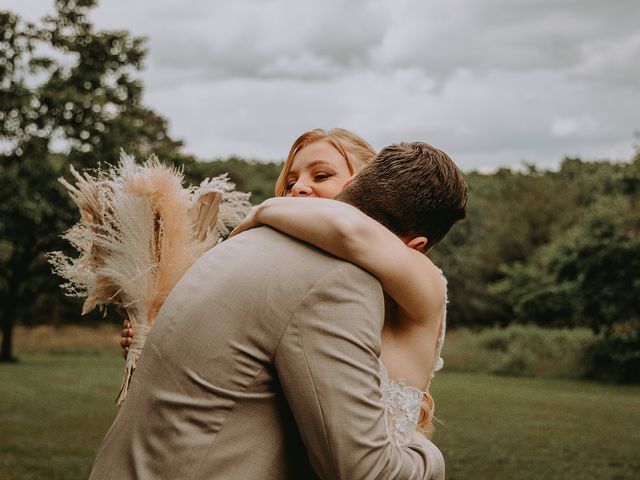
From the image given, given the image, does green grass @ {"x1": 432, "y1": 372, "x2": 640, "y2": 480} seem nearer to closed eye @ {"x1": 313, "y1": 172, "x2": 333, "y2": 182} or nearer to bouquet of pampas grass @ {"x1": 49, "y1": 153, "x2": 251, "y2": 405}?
closed eye @ {"x1": 313, "y1": 172, "x2": 333, "y2": 182}

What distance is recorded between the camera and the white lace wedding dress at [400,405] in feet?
7.57

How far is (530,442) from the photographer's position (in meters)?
13.7

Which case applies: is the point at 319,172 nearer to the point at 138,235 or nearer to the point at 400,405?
the point at 138,235

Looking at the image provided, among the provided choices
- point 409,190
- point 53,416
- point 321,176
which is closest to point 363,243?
point 409,190

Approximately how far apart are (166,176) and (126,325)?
598mm

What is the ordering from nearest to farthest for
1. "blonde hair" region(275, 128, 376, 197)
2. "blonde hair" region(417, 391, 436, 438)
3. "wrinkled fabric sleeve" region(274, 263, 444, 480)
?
1. "wrinkled fabric sleeve" region(274, 263, 444, 480)
2. "blonde hair" region(417, 391, 436, 438)
3. "blonde hair" region(275, 128, 376, 197)

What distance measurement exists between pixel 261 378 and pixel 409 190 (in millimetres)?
641

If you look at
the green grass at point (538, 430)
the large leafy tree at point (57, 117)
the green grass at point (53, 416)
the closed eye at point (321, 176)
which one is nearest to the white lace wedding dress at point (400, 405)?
the closed eye at point (321, 176)

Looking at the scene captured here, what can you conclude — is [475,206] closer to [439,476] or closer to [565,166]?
[565,166]

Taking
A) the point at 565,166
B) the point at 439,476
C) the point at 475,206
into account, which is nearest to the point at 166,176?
the point at 439,476

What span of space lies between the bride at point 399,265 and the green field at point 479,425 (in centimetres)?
824

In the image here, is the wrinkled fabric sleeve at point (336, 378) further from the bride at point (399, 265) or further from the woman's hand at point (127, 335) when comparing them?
the woman's hand at point (127, 335)

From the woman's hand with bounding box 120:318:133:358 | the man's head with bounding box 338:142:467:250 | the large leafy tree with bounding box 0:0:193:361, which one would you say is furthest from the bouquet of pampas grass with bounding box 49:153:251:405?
the large leafy tree with bounding box 0:0:193:361

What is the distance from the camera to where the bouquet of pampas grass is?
2688 mm
